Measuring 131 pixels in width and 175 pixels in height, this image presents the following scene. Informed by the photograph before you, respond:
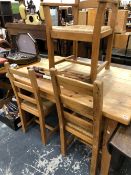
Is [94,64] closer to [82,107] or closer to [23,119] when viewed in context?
[82,107]

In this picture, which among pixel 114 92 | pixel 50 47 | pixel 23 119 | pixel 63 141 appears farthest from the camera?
pixel 23 119

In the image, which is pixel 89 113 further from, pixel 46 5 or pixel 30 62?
pixel 30 62

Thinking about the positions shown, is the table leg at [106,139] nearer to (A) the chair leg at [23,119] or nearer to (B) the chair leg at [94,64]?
(B) the chair leg at [94,64]

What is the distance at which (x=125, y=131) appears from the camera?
94 cm

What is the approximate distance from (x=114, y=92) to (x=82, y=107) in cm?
29

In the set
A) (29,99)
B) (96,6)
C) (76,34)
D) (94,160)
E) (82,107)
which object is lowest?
(94,160)

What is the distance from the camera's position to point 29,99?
1414 mm

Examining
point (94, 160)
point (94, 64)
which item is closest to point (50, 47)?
point (94, 64)

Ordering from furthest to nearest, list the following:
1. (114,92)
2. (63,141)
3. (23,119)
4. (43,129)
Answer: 1. (23,119)
2. (43,129)
3. (63,141)
4. (114,92)

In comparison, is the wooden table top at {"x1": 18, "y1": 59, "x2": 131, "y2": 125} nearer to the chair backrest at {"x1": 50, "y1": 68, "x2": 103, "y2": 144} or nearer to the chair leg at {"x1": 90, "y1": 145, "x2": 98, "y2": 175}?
the chair backrest at {"x1": 50, "y1": 68, "x2": 103, "y2": 144}

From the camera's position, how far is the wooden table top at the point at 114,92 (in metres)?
0.90

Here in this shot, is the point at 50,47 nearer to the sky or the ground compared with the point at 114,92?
nearer to the sky

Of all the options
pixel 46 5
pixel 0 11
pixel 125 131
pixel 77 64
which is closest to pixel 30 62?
pixel 77 64

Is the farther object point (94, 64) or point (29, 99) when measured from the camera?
point (29, 99)
